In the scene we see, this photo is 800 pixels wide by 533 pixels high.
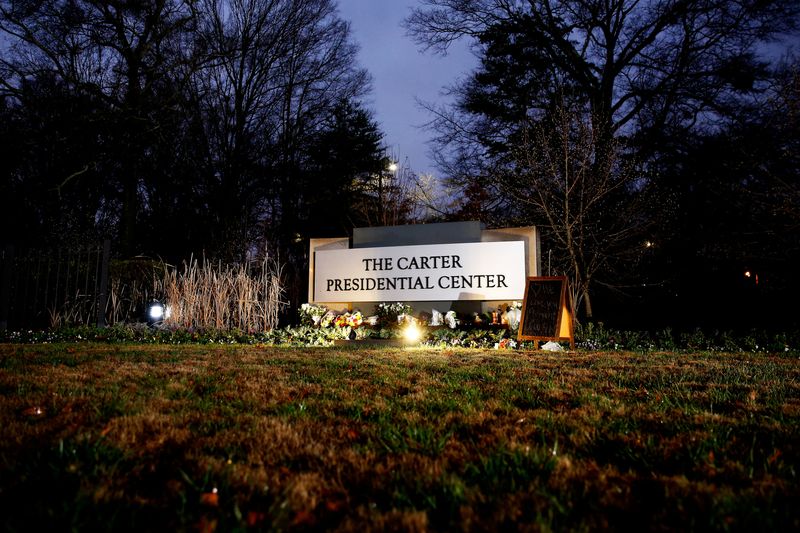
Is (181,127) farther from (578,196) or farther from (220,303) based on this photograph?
(578,196)

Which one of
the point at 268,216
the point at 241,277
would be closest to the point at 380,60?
the point at 268,216

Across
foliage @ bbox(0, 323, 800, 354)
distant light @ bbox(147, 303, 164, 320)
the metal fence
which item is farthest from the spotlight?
foliage @ bbox(0, 323, 800, 354)

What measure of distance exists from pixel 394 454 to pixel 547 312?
637 centimetres

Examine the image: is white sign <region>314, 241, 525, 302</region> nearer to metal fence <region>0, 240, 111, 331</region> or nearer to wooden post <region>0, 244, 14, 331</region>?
metal fence <region>0, 240, 111, 331</region>

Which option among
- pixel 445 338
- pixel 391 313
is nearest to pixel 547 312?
pixel 445 338

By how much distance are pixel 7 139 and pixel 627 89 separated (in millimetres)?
17519

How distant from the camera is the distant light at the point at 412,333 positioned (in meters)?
9.23

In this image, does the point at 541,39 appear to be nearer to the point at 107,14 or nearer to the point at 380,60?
the point at 107,14

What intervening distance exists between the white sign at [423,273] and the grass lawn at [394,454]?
5.52m

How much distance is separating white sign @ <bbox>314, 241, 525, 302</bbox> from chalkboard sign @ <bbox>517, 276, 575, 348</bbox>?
108cm

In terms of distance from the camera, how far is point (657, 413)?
9.79 feet

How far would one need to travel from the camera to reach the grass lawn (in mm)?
1607

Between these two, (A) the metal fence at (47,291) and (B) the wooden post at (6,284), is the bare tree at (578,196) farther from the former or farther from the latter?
(B) the wooden post at (6,284)

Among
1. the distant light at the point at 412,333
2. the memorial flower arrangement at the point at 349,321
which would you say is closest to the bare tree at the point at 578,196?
the distant light at the point at 412,333
